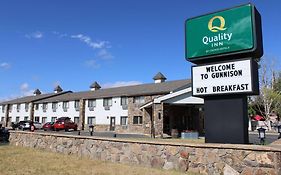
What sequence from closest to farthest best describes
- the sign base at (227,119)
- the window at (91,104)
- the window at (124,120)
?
the sign base at (227,119), the window at (124,120), the window at (91,104)

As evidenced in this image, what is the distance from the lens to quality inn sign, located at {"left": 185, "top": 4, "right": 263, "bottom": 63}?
10.9 metres

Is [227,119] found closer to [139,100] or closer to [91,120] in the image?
[139,100]

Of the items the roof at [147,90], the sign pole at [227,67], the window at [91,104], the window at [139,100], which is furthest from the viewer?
the window at [91,104]

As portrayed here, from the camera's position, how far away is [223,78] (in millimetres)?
11500

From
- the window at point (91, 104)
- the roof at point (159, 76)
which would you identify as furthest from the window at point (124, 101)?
the roof at point (159, 76)

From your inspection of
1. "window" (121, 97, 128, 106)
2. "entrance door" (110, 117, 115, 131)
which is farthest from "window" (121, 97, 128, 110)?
"entrance door" (110, 117, 115, 131)

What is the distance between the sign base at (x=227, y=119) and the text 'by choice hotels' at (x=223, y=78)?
0.35 metres

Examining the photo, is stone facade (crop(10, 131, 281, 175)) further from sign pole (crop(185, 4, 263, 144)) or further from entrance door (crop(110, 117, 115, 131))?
entrance door (crop(110, 117, 115, 131))

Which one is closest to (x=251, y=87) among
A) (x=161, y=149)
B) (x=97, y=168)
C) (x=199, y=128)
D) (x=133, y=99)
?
(x=161, y=149)

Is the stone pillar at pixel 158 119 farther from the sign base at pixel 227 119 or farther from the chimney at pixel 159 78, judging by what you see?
the sign base at pixel 227 119

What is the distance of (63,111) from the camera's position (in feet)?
174

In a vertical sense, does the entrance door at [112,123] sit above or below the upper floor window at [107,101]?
below

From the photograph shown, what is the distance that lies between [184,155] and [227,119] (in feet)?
7.14

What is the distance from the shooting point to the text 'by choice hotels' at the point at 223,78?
35.6 ft
